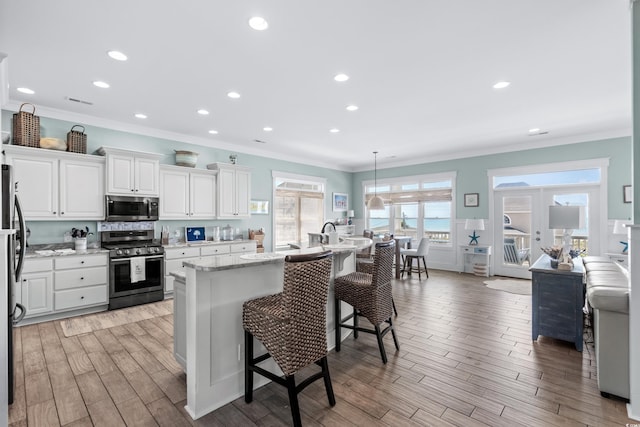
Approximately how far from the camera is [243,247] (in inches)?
233

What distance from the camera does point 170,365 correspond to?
2705 millimetres

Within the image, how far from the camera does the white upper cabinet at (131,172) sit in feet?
14.4

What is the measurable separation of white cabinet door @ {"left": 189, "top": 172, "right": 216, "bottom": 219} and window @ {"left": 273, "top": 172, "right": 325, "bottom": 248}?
1.63 m

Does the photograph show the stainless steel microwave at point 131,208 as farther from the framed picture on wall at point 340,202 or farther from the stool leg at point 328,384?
the framed picture on wall at point 340,202

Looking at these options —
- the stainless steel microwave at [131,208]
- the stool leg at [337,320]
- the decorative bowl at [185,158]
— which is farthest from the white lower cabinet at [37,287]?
the stool leg at [337,320]

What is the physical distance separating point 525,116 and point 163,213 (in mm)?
5777

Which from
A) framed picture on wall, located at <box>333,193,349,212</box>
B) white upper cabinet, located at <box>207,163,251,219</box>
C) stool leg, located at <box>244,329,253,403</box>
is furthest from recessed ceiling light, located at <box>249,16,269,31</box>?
framed picture on wall, located at <box>333,193,349,212</box>

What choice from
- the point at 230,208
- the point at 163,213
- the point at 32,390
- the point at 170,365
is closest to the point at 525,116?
the point at 230,208

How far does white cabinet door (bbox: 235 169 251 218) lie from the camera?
595 cm

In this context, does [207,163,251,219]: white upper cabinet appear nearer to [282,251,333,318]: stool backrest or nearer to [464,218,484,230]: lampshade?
[282,251,333,318]: stool backrest

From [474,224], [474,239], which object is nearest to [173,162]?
[474,224]

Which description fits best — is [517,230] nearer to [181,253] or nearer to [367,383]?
[367,383]

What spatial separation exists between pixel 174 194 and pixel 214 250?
3.81 ft

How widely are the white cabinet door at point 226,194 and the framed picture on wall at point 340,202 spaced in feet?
11.1
